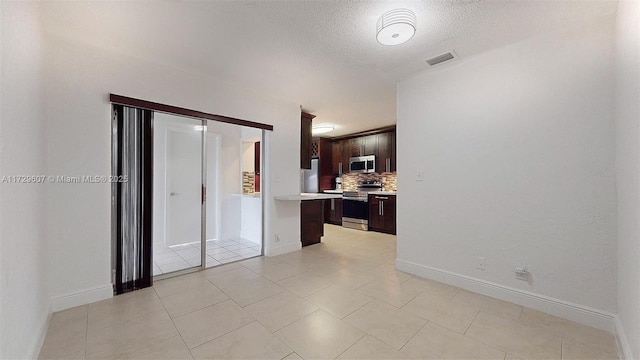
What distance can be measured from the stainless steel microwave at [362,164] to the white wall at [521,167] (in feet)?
10.1

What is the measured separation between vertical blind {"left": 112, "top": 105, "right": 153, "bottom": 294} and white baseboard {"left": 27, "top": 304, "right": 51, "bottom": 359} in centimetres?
55

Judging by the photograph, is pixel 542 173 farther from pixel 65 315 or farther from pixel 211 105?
pixel 65 315

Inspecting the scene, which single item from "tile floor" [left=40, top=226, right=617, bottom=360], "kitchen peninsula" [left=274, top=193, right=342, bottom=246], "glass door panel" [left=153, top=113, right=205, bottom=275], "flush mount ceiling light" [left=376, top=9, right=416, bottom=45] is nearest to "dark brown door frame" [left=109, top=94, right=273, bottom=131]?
"glass door panel" [left=153, top=113, right=205, bottom=275]

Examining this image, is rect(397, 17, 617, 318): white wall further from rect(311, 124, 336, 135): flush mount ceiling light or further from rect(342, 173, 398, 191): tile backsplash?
rect(342, 173, 398, 191): tile backsplash

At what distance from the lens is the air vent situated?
102 inches

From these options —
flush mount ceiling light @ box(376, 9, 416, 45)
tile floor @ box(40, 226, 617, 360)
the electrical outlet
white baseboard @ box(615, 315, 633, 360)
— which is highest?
flush mount ceiling light @ box(376, 9, 416, 45)

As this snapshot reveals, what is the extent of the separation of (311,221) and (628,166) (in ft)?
12.3

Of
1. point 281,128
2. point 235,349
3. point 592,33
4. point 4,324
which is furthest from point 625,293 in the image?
point 281,128

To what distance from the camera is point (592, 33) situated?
6.80 ft

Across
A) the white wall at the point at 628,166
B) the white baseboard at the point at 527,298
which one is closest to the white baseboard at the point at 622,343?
the white wall at the point at 628,166

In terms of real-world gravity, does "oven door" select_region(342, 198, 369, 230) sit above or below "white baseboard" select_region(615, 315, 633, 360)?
above

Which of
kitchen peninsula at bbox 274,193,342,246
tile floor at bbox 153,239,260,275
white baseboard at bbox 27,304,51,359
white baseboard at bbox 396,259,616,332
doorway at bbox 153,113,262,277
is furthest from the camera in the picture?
kitchen peninsula at bbox 274,193,342,246

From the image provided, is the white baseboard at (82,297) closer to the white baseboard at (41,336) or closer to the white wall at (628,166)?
the white baseboard at (41,336)

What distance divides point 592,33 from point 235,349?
3692mm
